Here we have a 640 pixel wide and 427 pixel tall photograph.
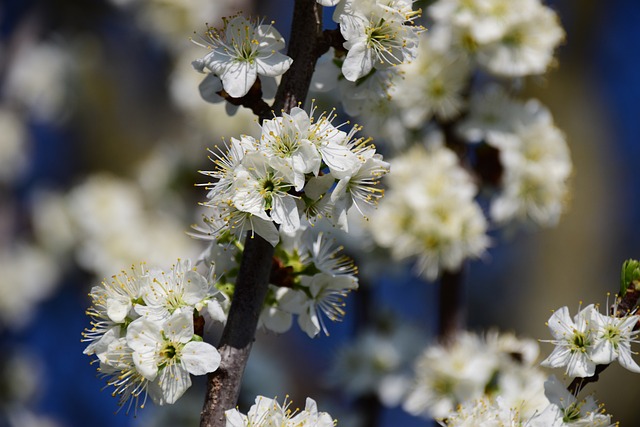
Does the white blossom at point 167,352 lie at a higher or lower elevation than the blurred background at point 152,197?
lower

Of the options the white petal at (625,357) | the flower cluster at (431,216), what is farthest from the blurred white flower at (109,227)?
the white petal at (625,357)

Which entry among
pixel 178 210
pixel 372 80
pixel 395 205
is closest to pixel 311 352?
pixel 178 210

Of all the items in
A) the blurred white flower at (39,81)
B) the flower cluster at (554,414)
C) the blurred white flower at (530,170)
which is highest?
the blurred white flower at (39,81)

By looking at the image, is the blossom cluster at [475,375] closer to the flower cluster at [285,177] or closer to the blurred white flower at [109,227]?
the flower cluster at [285,177]

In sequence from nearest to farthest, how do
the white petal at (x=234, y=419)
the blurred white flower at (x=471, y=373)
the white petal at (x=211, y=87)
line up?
the white petal at (x=234, y=419) → the white petal at (x=211, y=87) → the blurred white flower at (x=471, y=373)

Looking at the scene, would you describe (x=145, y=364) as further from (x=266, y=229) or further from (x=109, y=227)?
(x=109, y=227)

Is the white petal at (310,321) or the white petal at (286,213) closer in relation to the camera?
the white petal at (286,213)

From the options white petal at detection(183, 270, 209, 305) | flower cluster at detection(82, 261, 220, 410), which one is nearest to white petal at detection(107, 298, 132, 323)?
flower cluster at detection(82, 261, 220, 410)
